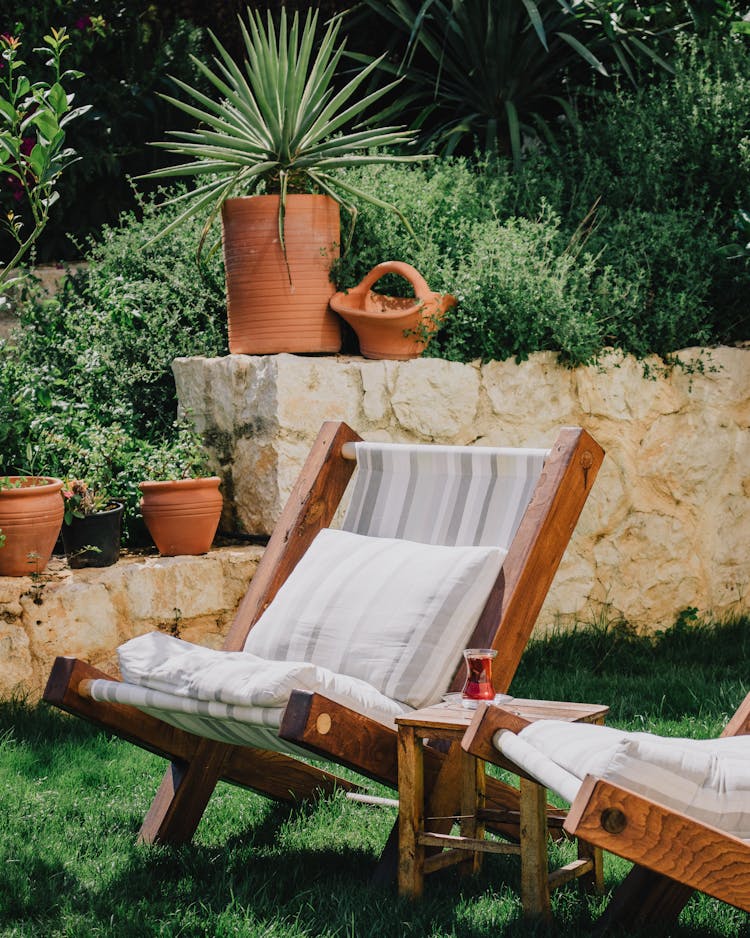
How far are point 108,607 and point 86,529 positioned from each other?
0.33 meters

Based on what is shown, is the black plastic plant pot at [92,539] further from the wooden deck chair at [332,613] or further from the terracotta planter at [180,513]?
the wooden deck chair at [332,613]

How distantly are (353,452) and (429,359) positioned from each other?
1476 millimetres

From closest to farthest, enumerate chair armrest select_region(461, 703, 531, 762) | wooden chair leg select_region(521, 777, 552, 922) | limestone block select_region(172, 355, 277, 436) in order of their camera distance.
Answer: chair armrest select_region(461, 703, 531, 762) → wooden chair leg select_region(521, 777, 552, 922) → limestone block select_region(172, 355, 277, 436)

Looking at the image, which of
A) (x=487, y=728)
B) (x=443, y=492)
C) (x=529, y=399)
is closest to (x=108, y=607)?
Result: (x=443, y=492)

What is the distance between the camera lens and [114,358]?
5.08 meters

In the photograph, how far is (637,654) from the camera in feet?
16.5

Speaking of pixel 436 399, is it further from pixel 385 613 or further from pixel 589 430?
pixel 385 613

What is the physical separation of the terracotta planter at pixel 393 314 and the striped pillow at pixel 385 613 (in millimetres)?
1714

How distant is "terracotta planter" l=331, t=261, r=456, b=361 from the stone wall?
7cm

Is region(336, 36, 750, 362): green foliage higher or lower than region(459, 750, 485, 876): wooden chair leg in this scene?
higher

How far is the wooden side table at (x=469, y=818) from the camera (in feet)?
7.63

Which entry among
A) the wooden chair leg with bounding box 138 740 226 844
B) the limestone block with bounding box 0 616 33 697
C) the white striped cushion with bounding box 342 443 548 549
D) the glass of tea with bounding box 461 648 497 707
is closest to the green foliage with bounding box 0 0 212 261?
the limestone block with bounding box 0 616 33 697

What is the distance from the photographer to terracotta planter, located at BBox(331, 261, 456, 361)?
4.57m

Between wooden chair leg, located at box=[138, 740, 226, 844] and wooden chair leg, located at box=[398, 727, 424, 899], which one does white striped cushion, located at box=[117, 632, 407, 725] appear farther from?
wooden chair leg, located at box=[138, 740, 226, 844]
